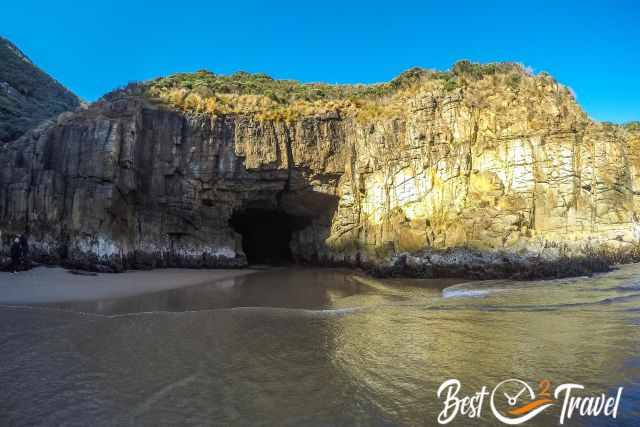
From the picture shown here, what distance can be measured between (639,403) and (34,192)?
24.9m

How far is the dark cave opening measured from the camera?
30.5m

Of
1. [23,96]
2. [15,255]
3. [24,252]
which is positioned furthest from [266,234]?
[23,96]

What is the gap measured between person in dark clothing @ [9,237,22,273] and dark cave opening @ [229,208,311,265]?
45.3 feet

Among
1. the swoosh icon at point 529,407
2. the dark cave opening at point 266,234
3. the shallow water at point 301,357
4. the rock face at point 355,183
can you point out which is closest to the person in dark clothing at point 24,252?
the rock face at point 355,183

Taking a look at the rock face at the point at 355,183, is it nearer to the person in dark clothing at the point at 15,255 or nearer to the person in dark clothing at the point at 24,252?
the person in dark clothing at the point at 24,252

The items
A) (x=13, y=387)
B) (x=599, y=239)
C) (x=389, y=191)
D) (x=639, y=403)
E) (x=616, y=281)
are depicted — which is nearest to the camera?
(x=639, y=403)

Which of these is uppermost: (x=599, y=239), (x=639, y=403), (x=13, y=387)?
(x=599, y=239)

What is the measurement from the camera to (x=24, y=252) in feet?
62.6

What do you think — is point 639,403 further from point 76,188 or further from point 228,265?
point 76,188

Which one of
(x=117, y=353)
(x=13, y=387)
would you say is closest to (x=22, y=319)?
(x=117, y=353)

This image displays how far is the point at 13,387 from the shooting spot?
5.64m

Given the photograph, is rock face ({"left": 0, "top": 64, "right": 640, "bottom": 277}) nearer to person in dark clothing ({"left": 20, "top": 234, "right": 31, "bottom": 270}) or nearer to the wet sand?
person in dark clothing ({"left": 20, "top": 234, "right": 31, "bottom": 270})

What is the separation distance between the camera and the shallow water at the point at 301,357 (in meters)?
4.86

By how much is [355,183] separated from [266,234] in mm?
11015
